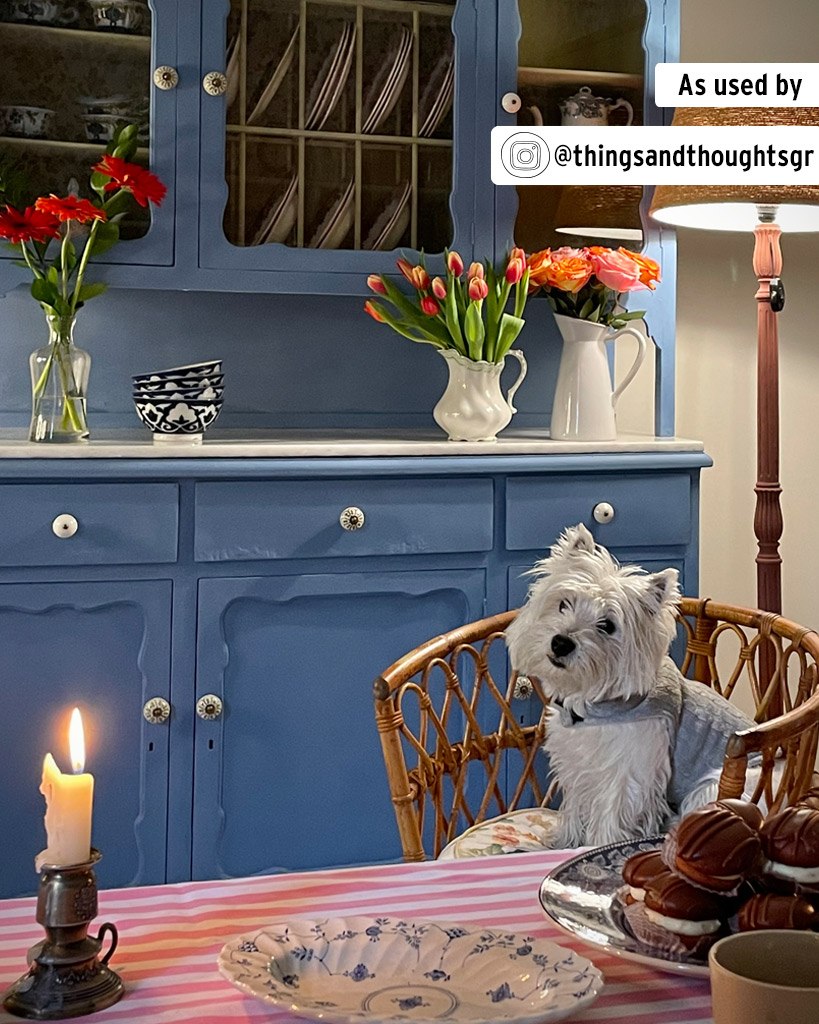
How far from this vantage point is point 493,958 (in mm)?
789

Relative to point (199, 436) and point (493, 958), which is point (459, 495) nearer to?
point (199, 436)

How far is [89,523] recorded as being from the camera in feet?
6.75

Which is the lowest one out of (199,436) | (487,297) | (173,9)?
(199,436)

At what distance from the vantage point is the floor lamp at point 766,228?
7.98 ft

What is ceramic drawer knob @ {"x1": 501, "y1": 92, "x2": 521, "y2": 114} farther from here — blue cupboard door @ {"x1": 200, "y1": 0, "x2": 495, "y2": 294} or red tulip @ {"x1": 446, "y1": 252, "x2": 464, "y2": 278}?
red tulip @ {"x1": 446, "y1": 252, "x2": 464, "y2": 278}

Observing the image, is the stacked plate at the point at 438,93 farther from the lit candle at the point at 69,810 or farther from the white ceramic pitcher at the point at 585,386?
the lit candle at the point at 69,810

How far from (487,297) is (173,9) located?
74 cm

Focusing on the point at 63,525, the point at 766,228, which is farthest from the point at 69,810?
the point at 766,228

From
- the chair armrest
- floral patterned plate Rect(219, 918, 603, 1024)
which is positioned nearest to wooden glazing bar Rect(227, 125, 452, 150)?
the chair armrest

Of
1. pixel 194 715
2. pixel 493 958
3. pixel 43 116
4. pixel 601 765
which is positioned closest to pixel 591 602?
pixel 601 765

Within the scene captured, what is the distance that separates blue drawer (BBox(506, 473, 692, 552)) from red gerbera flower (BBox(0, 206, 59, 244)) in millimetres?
891

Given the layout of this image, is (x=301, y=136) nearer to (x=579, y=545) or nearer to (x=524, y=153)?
(x=524, y=153)

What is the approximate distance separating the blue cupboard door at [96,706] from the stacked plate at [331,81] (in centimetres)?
91

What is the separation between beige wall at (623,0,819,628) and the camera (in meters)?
3.01
